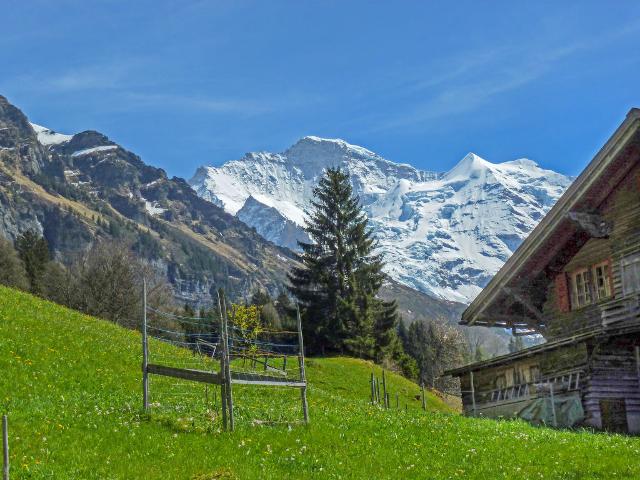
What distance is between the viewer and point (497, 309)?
146ft

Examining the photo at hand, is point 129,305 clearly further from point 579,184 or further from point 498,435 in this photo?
point 498,435

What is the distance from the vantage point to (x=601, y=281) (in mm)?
38500

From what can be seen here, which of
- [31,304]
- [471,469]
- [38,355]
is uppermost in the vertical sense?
[31,304]

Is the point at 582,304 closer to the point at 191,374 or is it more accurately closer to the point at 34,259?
the point at 191,374

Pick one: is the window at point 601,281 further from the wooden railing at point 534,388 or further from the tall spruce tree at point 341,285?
the tall spruce tree at point 341,285

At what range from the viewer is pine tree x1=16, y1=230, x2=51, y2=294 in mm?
108944

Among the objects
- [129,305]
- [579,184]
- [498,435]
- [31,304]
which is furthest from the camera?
[129,305]

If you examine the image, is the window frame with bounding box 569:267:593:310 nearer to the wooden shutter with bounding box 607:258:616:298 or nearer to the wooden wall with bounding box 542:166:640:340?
the wooden wall with bounding box 542:166:640:340

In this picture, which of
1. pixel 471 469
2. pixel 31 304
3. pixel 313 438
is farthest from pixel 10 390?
pixel 31 304

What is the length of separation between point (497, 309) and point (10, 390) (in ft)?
87.1

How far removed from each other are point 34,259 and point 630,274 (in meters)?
95.6

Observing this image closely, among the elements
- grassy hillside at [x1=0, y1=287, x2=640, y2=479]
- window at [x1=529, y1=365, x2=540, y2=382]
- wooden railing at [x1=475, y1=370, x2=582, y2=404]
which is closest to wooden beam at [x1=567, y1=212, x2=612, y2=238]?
wooden railing at [x1=475, y1=370, x2=582, y2=404]

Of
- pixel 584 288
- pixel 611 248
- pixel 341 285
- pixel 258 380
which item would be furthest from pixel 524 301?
pixel 341 285

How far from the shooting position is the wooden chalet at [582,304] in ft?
114
